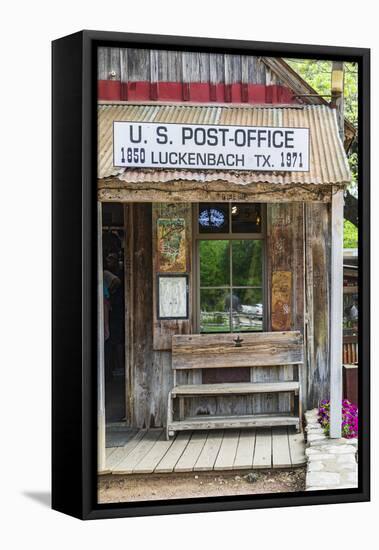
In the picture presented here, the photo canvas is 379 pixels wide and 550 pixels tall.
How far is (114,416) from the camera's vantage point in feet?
31.9

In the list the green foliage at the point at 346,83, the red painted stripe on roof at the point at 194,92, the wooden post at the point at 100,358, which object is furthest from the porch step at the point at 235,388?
the red painted stripe on roof at the point at 194,92

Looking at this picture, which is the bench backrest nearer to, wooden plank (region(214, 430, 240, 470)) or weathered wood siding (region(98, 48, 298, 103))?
wooden plank (region(214, 430, 240, 470))

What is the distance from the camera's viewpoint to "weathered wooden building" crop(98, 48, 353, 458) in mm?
9500

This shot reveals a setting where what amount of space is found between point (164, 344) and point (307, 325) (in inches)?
42.2

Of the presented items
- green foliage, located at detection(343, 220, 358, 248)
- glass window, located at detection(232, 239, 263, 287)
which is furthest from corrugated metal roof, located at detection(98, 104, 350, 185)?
glass window, located at detection(232, 239, 263, 287)

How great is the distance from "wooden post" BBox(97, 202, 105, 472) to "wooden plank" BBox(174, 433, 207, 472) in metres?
0.60

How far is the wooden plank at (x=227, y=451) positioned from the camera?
9688mm

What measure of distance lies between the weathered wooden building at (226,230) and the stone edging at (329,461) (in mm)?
327

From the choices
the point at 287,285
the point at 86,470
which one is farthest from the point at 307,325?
the point at 86,470

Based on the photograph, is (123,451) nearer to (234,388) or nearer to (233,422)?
(233,422)

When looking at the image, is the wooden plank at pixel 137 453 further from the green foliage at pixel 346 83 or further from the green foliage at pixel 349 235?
the green foliage at pixel 346 83

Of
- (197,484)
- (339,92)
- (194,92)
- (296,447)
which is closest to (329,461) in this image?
(296,447)

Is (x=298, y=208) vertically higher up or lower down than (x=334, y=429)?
higher up

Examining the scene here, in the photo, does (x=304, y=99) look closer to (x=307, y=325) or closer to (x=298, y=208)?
(x=298, y=208)
